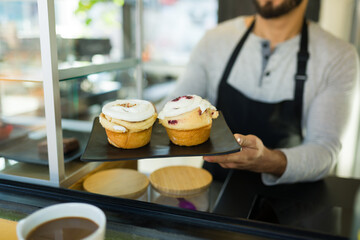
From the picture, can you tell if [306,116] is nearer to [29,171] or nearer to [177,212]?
[177,212]

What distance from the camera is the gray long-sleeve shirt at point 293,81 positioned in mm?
1331

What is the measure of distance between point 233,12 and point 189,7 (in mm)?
2399

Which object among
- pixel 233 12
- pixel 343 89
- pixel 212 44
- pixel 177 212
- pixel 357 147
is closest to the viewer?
pixel 177 212

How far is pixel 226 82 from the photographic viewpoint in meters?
1.75

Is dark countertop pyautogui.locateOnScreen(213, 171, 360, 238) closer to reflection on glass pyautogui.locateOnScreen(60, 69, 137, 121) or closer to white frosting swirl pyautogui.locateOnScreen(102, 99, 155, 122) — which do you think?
white frosting swirl pyautogui.locateOnScreen(102, 99, 155, 122)

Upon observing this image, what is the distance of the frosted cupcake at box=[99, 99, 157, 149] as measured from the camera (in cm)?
89

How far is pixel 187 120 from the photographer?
3.09 ft

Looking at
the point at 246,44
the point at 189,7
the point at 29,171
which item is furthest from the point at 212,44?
the point at 189,7

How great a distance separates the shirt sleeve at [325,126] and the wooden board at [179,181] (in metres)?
0.31

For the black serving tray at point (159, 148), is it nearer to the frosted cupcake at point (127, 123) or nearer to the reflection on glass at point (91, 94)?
the frosted cupcake at point (127, 123)

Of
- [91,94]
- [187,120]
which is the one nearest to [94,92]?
[91,94]

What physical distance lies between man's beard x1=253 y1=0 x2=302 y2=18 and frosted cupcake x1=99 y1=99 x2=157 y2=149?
3.23 feet

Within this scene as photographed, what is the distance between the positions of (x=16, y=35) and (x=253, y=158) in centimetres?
158

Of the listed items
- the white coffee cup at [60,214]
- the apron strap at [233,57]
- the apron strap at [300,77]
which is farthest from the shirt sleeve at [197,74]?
the white coffee cup at [60,214]
